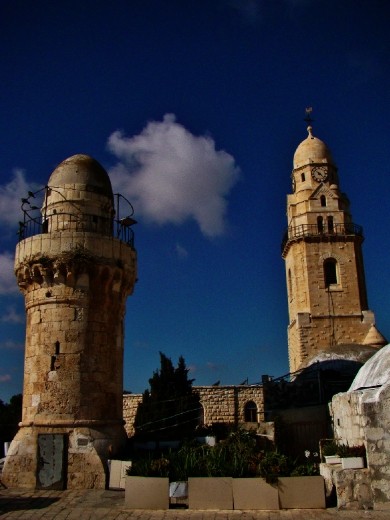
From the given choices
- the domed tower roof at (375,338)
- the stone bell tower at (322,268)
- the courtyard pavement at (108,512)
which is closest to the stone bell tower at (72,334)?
the courtyard pavement at (108,512)

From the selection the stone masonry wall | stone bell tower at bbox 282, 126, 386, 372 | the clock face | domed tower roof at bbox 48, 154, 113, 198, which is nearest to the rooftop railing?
stone bell tower at bbox 282, 126, 386, 372

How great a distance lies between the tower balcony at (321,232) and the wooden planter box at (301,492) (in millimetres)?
21018

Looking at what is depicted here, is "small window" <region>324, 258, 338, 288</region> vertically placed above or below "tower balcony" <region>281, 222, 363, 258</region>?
below

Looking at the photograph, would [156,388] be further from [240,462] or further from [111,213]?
[240,462]

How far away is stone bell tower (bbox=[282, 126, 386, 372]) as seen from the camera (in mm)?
28297

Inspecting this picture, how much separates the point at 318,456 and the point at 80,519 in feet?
18.1

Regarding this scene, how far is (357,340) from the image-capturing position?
2823 centimetres

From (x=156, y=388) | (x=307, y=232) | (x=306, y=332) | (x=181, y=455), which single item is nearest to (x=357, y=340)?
(x=306, y=332)

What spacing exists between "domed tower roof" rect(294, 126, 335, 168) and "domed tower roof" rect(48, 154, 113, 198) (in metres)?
20.1

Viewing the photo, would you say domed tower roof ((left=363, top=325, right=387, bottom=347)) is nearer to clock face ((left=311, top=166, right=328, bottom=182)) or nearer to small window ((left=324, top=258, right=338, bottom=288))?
small window ((left=324, top=258, right=338, bottom=288))

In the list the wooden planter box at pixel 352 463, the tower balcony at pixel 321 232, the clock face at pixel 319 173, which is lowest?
the wooden planter box at pixel 352 463

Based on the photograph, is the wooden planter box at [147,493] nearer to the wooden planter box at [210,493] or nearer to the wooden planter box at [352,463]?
the wooden planter box at [210,493]

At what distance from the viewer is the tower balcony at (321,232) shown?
29734 millimetres

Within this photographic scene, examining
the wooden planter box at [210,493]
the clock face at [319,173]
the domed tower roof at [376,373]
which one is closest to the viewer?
the wooden planter box at [210,493]
